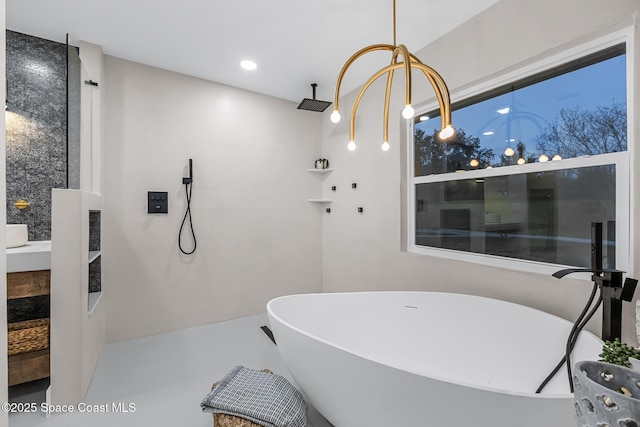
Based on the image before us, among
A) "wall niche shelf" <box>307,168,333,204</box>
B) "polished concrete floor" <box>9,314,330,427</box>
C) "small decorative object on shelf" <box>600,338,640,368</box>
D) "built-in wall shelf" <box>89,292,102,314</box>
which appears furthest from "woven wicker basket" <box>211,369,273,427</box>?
"wall niche shelf" <box>307,168,333,204</box>

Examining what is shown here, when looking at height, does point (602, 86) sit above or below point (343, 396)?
above

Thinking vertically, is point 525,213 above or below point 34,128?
below

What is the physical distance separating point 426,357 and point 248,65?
2775 mm

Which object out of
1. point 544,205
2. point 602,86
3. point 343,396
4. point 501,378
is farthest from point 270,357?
point 602,86

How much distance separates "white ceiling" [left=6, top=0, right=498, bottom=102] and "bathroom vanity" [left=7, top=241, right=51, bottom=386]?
1626 mm

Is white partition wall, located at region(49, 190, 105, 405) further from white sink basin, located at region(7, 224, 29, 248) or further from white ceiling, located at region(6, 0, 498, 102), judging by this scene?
white ceiling, located at region(6, 0, 498, 102)

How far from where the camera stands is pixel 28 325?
182 cm

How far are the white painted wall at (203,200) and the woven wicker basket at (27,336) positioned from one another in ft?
2.41

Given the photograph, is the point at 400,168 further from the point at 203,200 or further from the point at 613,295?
the point at 203,200

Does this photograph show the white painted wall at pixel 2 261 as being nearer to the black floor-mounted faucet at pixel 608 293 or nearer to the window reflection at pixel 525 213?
the black floor-mounted faucet at pixel 608 293

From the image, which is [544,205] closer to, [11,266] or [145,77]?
[11,266]

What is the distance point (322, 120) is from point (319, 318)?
2.58 metres

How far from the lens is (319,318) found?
6.66ft

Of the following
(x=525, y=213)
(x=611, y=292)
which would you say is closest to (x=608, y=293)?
(x=611, y=292)
